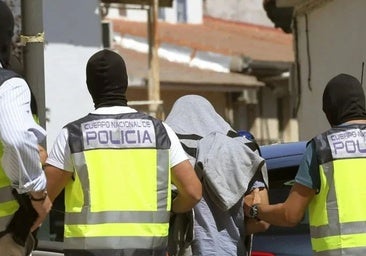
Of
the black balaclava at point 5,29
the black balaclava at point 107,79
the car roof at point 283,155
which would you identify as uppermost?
the black balaclava at point 5,29

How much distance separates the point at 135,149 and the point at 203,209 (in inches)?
27.7

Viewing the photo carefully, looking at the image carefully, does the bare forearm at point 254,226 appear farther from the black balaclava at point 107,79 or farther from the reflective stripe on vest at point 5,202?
the reflective stripe on vest at point 5,202

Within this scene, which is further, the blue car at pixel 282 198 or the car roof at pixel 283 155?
the car roof at pixel 283 155

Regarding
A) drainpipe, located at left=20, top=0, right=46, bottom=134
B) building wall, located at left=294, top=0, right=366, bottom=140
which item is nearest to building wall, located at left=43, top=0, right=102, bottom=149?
building wall, located at left=294, top=0, right=366, bottom=140

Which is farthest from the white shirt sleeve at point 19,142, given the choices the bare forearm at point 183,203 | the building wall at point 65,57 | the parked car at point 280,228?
the building wall at point 65,57

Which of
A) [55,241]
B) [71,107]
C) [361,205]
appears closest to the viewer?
[361,205]

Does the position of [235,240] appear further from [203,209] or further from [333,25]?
[333,25]

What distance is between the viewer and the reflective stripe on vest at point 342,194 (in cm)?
464

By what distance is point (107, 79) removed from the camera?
4.55 metres

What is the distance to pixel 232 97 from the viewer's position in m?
22.4

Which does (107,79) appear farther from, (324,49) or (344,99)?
(324,49)

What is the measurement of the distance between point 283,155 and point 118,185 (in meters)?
1.50

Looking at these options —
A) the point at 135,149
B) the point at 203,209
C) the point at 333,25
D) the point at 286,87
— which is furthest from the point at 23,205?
the point at 286,87

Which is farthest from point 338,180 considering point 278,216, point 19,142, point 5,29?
point 5,29
